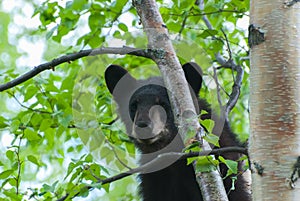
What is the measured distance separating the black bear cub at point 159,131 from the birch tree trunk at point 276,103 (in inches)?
112

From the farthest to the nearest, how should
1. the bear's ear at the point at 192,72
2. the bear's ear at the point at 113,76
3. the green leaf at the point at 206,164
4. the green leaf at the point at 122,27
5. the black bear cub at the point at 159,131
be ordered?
1. the bear's ear at the point at 113,76
2. the green leaf at the point at 122,27
3. the bear's ear at the point at 192,72
4. the black bear cub at the point at 159,131
5. the green leaf at the point at 206,164

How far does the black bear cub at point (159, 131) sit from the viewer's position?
624cm

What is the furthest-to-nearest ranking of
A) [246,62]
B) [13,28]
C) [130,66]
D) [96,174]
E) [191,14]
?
[13,28] < [130,66] < [246,62] < [191,14] < [96,174]

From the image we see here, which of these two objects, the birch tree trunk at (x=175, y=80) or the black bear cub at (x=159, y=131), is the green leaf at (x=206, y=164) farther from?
the black bear cub at (x=159, y=131)

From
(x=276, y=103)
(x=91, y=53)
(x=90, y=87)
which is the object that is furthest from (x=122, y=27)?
(x=276, y=103)

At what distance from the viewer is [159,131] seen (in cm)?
609

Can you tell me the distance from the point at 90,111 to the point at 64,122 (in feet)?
3.22

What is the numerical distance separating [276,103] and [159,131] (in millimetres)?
3165

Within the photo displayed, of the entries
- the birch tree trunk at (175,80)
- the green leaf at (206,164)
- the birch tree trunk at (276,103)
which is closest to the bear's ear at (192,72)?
the birch tree trunk at (175,80)

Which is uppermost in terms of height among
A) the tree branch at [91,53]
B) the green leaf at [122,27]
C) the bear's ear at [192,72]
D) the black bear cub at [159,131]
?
the green leaf at [122,27]

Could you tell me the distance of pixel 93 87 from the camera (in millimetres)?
7547

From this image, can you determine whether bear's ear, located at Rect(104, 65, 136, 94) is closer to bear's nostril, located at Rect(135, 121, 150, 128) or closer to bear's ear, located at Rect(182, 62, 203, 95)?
bear's ear, located at Rect(182, 62, 203, 95)

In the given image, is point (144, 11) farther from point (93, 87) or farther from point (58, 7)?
point (93, 87)

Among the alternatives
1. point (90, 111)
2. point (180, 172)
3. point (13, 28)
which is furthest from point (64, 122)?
point (13, 28)
